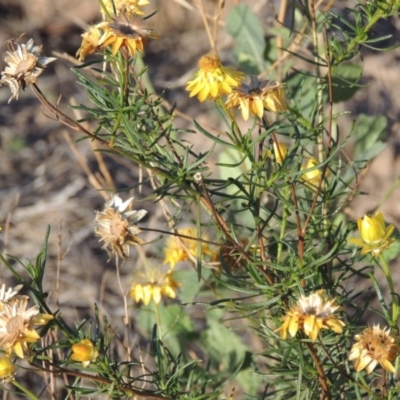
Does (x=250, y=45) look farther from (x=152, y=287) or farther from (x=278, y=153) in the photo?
(x=278, y=153)

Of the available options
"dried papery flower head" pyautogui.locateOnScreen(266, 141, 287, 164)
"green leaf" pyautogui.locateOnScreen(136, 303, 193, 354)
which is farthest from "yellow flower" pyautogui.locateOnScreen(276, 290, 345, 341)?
"green leaf" pyautogui.locateOnScreen(136, 303, 193, 354)

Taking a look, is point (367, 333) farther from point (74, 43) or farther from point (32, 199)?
point (74, 43)

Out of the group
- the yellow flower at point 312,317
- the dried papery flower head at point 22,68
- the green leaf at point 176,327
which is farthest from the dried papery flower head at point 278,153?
the green leaf at point 176,327

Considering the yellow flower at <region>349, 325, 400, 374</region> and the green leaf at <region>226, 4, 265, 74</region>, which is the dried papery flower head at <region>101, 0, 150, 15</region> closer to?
the yellow flower at <region>349, 325, 400, 374</region>

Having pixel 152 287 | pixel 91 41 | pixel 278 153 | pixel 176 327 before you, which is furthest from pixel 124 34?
pixel 176 327

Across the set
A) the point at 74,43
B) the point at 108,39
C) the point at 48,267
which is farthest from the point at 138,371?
the point at 74,43

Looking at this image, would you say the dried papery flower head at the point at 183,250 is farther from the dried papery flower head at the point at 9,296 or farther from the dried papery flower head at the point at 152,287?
the dried papery flower head at the point at 9,296
